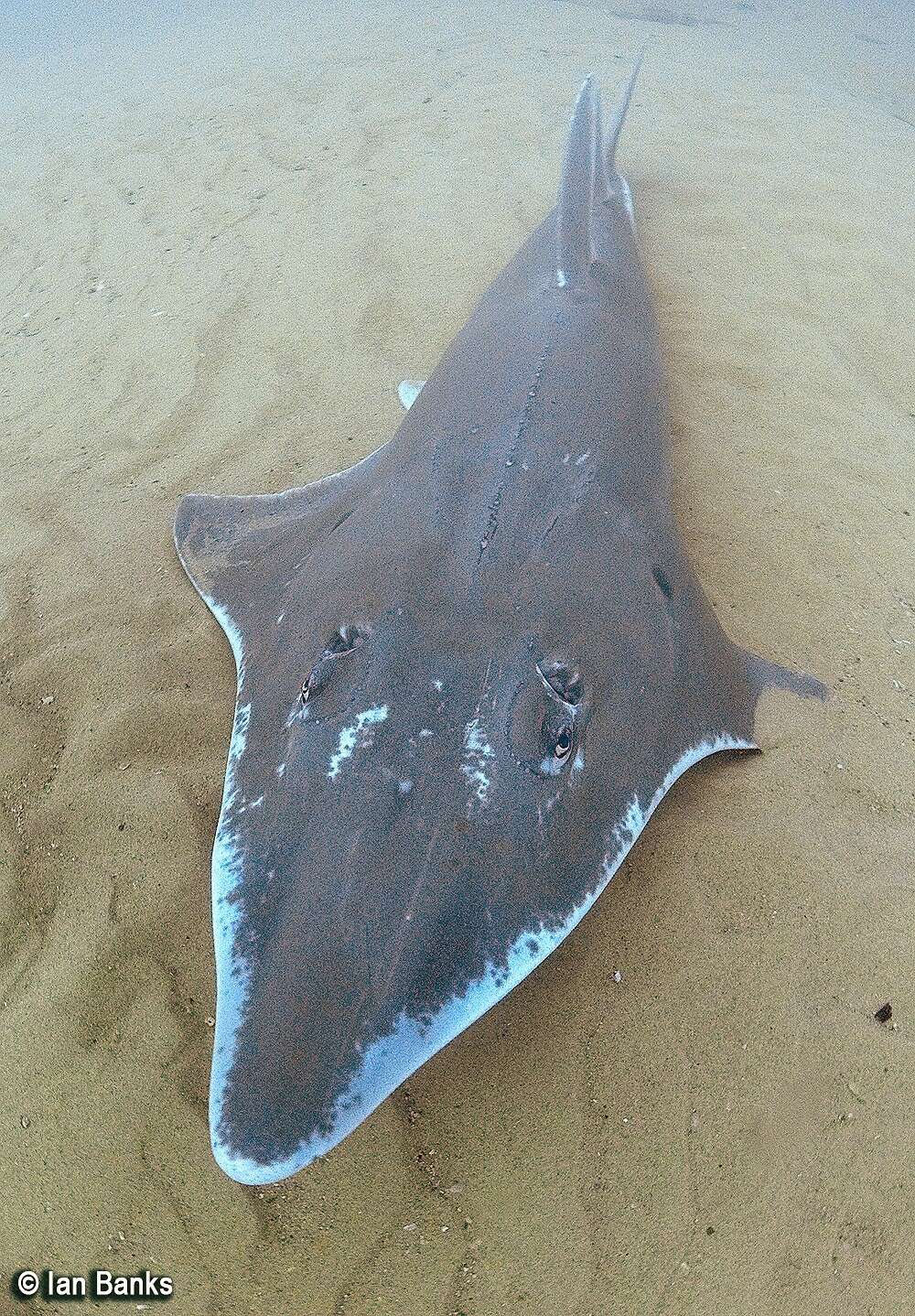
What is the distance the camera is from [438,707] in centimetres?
191

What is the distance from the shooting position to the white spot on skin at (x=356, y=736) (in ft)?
6.04

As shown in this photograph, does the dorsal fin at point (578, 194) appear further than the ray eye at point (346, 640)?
Yes

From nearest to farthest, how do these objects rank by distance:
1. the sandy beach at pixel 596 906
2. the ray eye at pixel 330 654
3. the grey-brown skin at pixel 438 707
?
1. the grey-brown skin at pixel 438 707
2. the sandy beach at pixel 596 906
3. the ray eye at pixel 330 654

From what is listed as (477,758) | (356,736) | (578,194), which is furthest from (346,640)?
(578,194)

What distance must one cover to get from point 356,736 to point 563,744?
48 centimetres

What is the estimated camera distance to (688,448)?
3.92 metres

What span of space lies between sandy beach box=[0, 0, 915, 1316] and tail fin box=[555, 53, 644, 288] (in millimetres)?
791

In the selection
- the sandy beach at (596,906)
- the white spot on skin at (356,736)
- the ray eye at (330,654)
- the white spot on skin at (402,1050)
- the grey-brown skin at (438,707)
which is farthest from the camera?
the ray eye at (330,654)

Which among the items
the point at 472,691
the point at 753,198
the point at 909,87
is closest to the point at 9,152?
the point at 753,198

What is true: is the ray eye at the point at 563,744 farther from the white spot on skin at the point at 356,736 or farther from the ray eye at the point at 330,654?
the ray eye at the point at 330,654

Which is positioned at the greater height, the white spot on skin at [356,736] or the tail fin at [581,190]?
the tail fin at [581,190]

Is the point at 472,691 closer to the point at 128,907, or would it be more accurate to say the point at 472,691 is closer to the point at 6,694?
the point at 128,907

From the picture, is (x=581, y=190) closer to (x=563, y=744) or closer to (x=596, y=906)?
(x=563, y=744)

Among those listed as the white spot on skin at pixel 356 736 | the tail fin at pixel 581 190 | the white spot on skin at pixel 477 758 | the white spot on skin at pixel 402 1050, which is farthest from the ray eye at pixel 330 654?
the tail fin at pixel 581 190
